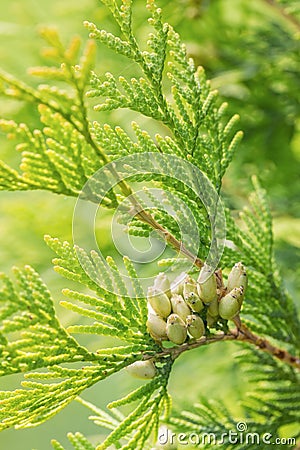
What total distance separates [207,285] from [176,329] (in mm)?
61

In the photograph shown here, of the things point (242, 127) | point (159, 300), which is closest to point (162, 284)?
point (159, 300)

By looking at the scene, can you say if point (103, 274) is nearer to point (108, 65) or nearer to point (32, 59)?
point (108, 65)

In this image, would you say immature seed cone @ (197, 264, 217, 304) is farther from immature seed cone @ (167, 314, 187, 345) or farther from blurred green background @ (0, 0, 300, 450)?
blurred green background @ (0, 0, 300, 450)

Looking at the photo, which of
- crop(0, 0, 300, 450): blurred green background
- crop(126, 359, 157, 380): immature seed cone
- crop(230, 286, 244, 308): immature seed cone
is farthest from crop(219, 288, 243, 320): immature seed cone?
crop(0, 0, 300, 450): blurred green background

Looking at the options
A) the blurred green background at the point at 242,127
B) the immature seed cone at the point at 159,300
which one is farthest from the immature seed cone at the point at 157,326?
the blurred green background at the point at 242,127

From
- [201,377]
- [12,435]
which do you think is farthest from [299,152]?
[12,435]

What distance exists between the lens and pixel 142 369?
0.75 m

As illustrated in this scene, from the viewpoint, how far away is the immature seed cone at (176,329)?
0.73m

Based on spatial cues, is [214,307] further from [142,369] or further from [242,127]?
[242,127]

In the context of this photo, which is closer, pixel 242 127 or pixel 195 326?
pixel 195 326

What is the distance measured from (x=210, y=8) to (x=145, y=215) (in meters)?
1.11

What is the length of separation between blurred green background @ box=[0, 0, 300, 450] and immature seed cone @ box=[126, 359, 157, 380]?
595 millimetres

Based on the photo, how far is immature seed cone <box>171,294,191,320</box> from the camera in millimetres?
744

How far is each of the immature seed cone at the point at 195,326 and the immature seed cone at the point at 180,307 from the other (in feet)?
0.03
